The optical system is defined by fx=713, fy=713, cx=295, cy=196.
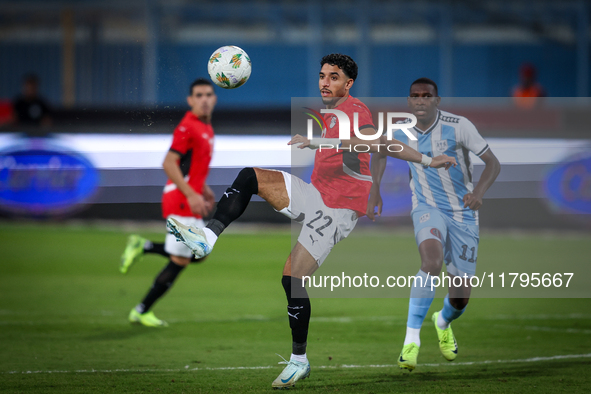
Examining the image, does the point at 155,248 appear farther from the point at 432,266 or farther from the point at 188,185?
the point at 432,266

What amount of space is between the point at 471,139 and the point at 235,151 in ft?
25.0

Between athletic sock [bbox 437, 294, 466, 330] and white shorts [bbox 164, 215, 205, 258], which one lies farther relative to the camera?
white shorts [bbox 164, 215, 205, 258]

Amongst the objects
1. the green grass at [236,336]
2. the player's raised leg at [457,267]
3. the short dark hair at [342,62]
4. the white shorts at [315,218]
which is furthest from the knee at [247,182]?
the player's raised leg at [457,267]

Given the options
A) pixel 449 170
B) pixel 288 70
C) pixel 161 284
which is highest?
pixel 288 70

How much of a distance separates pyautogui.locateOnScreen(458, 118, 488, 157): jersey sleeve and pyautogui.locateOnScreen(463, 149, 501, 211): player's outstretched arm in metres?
0.05

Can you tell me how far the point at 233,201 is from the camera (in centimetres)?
455

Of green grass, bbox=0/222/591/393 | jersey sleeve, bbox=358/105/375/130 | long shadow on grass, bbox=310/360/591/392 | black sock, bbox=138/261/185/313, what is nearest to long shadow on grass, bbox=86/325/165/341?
green grass, bbox=0/222/591/393

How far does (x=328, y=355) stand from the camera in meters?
5.58

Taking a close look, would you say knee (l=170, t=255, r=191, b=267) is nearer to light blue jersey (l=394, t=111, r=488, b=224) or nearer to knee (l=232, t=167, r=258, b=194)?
knee (l=232, t=167, r=258, b=194)

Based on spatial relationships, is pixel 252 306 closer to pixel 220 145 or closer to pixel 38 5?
pixel 220 145

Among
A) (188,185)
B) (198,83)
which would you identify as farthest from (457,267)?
(198,83)

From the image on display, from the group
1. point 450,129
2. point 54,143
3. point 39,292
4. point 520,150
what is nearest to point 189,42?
point 54,143

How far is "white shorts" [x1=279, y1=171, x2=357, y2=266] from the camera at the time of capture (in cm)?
465

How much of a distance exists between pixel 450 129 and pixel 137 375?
9.35ft
